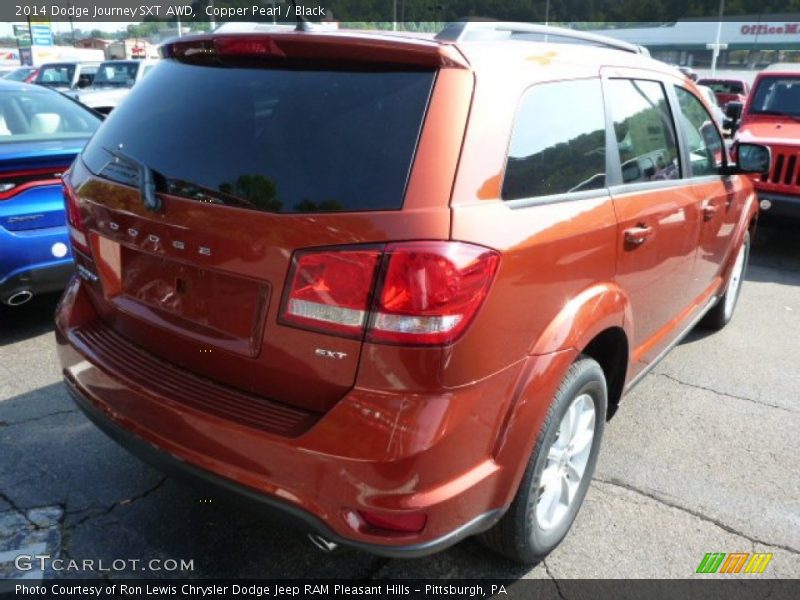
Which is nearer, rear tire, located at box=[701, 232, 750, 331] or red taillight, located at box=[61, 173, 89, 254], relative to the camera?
red taillight, located at box=[61, 173, 89, 254]

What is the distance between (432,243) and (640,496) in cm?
182

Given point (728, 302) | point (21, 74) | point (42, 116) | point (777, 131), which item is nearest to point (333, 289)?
point (728, 302)

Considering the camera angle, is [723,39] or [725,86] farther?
[723,39]

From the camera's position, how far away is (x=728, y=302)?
496 centimetres

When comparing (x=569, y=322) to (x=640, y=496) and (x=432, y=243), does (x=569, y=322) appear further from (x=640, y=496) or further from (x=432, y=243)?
(x=640, y=496)

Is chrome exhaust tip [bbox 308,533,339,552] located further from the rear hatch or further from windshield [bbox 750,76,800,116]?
windshield [bbox 750,76,800,116]

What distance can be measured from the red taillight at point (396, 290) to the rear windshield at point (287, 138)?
151mm

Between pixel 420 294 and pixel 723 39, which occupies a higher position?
pixel 420 294

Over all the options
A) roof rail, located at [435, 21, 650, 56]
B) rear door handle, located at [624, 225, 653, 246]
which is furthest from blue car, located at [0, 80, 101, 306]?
rear door handle, located at [624, 225, 653, 246]

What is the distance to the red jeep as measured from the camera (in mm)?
6973

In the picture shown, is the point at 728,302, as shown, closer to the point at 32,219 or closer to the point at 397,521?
the point at 397,521

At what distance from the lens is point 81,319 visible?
255cm

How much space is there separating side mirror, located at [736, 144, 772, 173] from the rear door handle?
162 cm

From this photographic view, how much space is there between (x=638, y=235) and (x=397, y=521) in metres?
1.51
